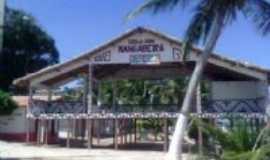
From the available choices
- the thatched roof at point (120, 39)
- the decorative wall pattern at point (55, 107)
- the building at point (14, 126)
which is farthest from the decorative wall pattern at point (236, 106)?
the building at point (14, 126)

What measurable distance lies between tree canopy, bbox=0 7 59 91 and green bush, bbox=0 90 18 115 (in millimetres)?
16430

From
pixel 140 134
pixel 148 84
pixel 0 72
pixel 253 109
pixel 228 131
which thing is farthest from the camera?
pixel 148 84

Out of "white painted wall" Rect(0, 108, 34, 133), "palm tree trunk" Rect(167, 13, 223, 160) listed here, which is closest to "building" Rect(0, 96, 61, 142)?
"white painted wall" Rect(0, 108, 34, 133)

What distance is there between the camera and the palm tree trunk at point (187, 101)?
67.8 ft

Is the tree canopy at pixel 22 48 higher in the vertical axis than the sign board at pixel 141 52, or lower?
higher

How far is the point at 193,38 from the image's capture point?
22.4 m

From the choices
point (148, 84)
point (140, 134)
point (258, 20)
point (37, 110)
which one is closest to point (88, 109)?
point (37, 110)

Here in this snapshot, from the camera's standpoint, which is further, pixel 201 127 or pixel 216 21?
pixel 216 21

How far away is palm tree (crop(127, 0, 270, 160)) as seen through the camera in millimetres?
20969

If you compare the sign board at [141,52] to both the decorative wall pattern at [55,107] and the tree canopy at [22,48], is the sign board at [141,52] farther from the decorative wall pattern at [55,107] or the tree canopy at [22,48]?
the tree canopy at [22,48]

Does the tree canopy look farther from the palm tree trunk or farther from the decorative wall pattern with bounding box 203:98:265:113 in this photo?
the palm tree trunk

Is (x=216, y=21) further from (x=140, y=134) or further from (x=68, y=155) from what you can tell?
(x=140, y=134)

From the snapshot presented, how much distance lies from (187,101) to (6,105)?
598 inches

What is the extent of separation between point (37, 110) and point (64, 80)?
322 centimetres
